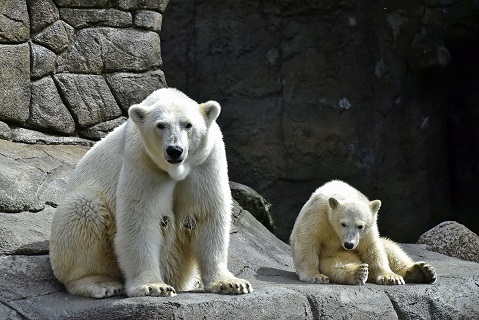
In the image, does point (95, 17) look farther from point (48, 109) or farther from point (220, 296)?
point (220, 296)

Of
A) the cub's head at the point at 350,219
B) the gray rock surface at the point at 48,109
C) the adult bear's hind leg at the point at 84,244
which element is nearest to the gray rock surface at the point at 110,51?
the gray rock surface at the point at 48,109

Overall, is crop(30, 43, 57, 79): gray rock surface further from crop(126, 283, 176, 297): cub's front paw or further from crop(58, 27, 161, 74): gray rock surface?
crop(126, 283, 176, 297): cub's front paw

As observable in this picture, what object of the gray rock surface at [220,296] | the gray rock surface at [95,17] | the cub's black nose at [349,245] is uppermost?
the gray rock surface at [95,17]

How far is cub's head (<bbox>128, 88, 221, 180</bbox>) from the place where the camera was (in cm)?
533

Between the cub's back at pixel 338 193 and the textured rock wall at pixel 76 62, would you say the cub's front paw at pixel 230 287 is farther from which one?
the textured rock wall at pixel 76 62

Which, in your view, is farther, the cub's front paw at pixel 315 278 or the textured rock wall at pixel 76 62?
the textured rock wall at pixel 76 62

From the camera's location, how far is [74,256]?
5715mm

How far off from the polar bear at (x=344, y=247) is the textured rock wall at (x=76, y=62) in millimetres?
2853

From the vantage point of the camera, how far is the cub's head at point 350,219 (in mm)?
6379

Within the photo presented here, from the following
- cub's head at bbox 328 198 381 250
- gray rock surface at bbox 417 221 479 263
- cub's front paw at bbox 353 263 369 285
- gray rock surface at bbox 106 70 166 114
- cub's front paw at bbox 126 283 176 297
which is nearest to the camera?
cub's front paw at bbox 126 283 176 297

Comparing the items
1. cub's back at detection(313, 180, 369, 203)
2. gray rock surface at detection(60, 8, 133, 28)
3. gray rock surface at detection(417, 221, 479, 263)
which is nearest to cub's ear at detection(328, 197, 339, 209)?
cub's back at detection(313, 180, 369, 203)

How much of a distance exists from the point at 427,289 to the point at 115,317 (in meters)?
2.33

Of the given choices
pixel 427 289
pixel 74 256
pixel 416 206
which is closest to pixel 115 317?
pixel 74 256

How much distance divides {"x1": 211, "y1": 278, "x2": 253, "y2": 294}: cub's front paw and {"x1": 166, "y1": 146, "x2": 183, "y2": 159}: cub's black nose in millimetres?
879
